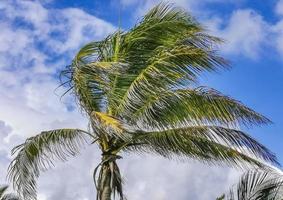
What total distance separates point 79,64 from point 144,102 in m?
1.88

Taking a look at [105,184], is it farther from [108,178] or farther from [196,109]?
[196,109]

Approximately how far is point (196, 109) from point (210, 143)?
3.07ft

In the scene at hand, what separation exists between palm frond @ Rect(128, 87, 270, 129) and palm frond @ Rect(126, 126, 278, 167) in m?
0.46

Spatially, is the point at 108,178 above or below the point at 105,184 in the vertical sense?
above

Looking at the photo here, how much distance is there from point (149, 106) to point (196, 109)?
3.57 feet

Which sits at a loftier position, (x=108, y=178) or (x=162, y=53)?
(x=162, y=53)

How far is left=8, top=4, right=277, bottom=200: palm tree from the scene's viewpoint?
14.1 meters

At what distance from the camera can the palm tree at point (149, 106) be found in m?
14.1

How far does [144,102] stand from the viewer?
1517 cm

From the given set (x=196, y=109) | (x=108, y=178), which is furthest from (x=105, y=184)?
(x=196, y=109)

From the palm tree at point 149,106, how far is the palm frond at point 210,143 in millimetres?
21

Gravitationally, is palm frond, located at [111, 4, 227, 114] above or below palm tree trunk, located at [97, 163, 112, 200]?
above

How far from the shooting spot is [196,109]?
47.9 feet

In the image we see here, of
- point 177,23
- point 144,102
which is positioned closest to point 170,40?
point 177,23
